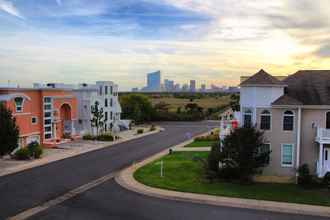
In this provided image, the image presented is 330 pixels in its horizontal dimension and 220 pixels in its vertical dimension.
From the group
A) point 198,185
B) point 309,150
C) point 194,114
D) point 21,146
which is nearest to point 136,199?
point 198,185

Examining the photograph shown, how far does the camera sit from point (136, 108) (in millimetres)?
66062

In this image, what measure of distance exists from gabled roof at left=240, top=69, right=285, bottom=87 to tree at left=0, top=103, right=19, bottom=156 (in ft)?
59.8

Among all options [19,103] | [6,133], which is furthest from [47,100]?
[6,133]

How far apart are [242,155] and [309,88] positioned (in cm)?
782

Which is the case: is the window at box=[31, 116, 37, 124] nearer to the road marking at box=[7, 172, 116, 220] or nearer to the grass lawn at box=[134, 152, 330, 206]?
the road marking at box=[7, 172, 116, 220]

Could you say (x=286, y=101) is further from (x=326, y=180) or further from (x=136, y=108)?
(x=136, y=108)

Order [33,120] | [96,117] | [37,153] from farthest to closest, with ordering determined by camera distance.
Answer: [96,117]
[33,120]
[37,153]

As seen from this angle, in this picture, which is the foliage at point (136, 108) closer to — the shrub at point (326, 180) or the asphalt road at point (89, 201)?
the asphalt road at point (89, 201)

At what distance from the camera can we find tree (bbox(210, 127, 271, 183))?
21750mm

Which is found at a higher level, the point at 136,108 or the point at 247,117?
the point at 247,117

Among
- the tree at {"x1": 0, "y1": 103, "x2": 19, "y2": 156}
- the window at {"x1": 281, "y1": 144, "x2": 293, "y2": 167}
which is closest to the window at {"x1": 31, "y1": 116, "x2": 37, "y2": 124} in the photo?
the tree at {"x1": 0, "y1": 103, "x2": 19, "y2": 156}

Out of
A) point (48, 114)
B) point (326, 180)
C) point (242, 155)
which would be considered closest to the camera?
point (242, 155)

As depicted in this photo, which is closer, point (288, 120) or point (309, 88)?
point (288, 120)

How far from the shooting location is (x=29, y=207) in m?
17.5
